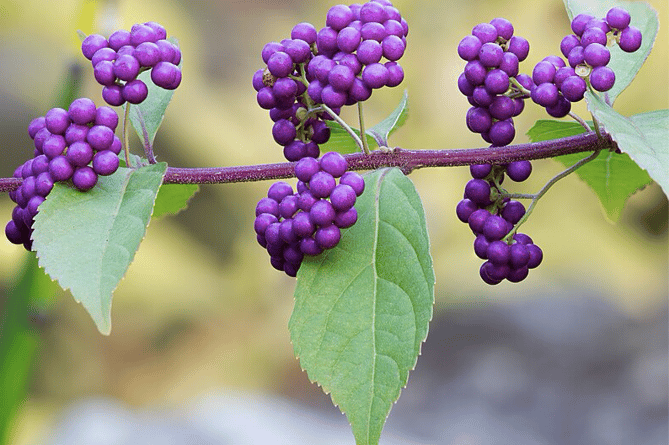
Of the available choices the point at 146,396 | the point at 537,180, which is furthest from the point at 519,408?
the point at 146,396

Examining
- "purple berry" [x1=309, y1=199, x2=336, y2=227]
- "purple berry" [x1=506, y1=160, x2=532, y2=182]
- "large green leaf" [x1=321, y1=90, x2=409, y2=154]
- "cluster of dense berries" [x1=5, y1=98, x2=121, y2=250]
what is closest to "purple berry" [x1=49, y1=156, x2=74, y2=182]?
"cluster of dense berries" [x1=5, y1=98, x2=121, y2=250]

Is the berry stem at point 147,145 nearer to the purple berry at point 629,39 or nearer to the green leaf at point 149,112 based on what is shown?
the green leaf at point 149,112

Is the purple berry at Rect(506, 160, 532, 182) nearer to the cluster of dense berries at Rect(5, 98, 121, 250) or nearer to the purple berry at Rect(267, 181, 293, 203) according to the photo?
the purple berry at Rect(267, 181, 293, 203)

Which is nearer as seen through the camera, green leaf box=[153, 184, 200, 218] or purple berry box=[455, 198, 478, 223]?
purple berry box=[455, 198, 478, 223]

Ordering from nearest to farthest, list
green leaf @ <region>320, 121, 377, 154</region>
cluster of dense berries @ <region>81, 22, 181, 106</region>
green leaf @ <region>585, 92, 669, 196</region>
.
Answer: green leaf @ <region>585, 92, 669, 196</region> → cluster of dense berries @ <region>81, 22, 181, 106</region> → green leaf @ <region>320, 121, 377, 154</region>

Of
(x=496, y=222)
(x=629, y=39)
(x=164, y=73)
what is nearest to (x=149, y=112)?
(x=164, y=73)

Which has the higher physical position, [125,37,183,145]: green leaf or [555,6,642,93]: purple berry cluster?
[555,6,642,93]: purple berry cluster

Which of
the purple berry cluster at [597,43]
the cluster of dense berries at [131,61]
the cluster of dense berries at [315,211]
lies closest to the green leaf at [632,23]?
the purple berry cluster at [597,43]
